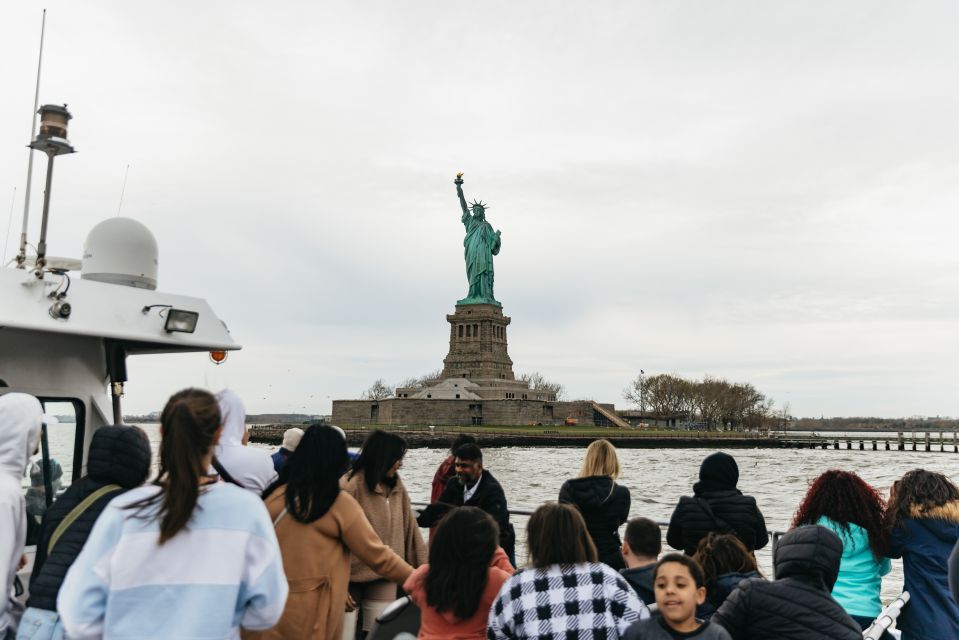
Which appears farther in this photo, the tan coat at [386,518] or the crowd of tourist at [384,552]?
the tan coat at [386,518]

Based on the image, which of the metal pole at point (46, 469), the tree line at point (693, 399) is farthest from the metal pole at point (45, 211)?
the tree line at point (693, 399)

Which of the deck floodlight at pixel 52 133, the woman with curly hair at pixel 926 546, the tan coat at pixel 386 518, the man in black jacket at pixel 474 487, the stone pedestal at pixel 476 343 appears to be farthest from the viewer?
the stone pedestal at pixel 476 343

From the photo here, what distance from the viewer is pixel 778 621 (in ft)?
12.1

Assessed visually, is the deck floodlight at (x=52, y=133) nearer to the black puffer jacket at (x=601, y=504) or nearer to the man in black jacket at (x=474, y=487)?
the man in black jacket at (x=474, y=487)

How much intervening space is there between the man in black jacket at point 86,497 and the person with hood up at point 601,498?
3129 mm

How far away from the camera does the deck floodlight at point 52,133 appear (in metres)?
5.89

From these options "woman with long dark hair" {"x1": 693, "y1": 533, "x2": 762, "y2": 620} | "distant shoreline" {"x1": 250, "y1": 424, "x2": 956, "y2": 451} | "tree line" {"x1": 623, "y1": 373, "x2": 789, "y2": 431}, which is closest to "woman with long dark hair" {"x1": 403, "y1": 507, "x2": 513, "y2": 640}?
"woman with long dark hair" {"x1": 693, "y1": 533, "x2": 762, "y2": 620}

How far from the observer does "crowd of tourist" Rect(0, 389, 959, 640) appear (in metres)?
2.83

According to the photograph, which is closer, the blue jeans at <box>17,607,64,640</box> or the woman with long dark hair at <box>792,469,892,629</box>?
the blue jeans at <box>17,607,64,640</box>

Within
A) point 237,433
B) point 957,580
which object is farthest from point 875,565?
point 237,433

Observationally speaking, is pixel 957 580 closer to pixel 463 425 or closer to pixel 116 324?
pixel 116 324

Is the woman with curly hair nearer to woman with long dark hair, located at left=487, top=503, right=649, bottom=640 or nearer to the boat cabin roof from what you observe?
woman with long dark hair, located at left=487, top=503, right=649, bottom=640

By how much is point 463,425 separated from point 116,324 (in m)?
79.3

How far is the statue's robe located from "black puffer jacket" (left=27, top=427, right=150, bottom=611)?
8140cm
